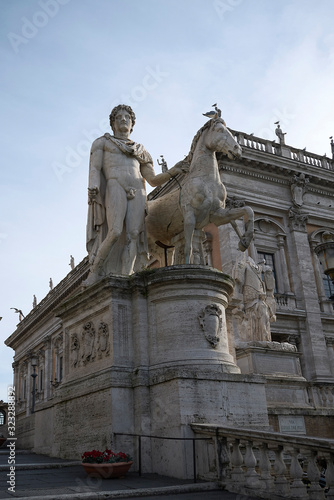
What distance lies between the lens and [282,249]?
2927 centimetres

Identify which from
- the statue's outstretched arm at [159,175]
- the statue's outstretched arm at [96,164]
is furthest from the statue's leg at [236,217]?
the statue's outstretched arm at [96,164]

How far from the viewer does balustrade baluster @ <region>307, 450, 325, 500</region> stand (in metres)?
5.41

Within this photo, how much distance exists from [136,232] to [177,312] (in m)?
2.03

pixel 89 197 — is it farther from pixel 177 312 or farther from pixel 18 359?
pixel 18 359

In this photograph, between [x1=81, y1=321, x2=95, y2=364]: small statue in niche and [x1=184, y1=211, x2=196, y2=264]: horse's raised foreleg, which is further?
[x1=184, y1=211, x2=196, y2=264]: horse's raised foreleg

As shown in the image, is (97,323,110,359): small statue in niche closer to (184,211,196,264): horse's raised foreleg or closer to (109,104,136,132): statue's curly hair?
(184,211,196,264): horse's raised foreleg

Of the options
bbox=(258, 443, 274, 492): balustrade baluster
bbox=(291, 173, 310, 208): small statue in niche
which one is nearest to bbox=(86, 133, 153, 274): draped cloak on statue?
bbox=(258, 443, 274, 492): balustrade baluster

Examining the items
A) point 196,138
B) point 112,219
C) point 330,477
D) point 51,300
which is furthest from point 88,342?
point 51,300

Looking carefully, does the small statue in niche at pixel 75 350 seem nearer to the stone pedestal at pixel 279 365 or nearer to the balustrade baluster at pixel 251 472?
the balustrade baluster at pixel 251 472

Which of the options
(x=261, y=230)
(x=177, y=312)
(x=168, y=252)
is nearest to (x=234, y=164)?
(x=261, y=230)

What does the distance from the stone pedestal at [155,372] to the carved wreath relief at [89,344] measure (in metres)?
0.02

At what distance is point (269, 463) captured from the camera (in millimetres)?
6078

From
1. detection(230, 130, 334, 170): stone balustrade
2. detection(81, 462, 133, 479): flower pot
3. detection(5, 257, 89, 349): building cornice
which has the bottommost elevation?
detection(81, 462, 133, 479): flower pot

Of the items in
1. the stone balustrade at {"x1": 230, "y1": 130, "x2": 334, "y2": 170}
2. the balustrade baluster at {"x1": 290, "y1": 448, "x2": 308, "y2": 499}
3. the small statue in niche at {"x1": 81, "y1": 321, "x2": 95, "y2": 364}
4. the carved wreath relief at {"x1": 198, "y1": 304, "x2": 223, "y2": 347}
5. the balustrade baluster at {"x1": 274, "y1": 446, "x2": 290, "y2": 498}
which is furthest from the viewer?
the stone balustrade at {"x1": 230, "y1": 130, "x2": 334, "y2": 170}
